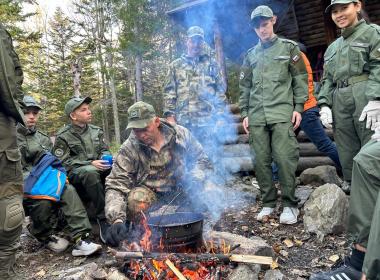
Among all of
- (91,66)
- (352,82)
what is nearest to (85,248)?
(352,82)

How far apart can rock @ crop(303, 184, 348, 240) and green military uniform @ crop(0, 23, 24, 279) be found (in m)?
3.18

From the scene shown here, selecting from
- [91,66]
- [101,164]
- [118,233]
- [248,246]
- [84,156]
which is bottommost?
[248,246]

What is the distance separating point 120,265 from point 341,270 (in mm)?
2004

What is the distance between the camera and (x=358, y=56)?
385 cm

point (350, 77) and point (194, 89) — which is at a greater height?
point (194, 89)

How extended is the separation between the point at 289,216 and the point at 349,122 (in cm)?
138

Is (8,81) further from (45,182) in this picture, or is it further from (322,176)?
(322,176)

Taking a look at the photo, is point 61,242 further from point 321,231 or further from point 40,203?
point 321,231

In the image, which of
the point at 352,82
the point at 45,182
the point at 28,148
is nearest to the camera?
the point at 352,82

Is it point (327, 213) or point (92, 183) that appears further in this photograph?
point (92, 183)

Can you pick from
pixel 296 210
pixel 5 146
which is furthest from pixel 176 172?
pixel 5 146

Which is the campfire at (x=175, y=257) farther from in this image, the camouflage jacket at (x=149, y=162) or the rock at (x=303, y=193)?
the rock at (x=303, y=193)

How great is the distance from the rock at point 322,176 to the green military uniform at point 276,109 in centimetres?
147

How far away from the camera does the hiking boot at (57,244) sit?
457 cm
